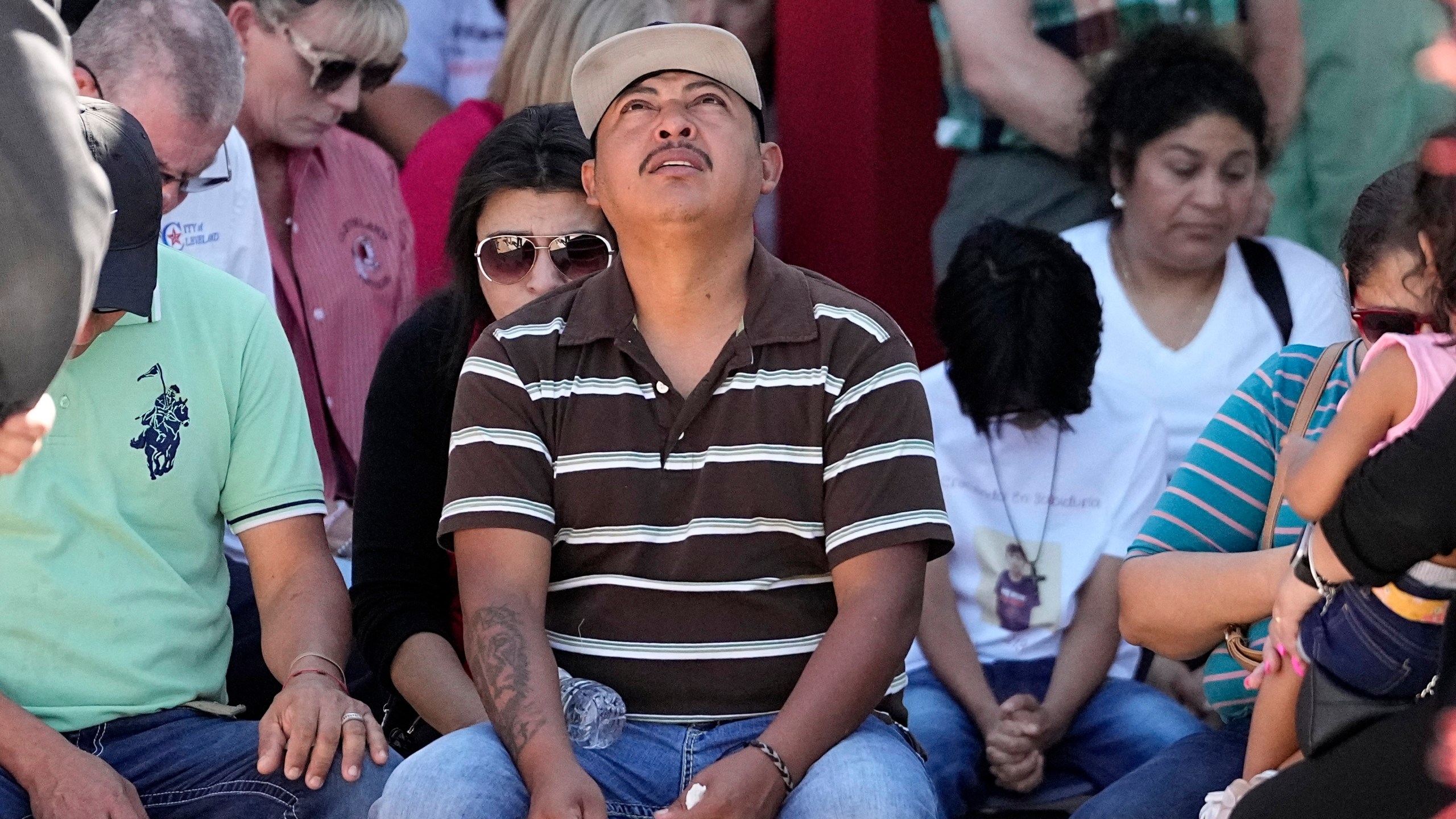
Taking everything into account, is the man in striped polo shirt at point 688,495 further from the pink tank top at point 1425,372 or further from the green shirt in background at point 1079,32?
the green shirt in background at point 1079,32

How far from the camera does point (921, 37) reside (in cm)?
458

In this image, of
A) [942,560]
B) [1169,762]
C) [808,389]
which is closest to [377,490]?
[808,389]

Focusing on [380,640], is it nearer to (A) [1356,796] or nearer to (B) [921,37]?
(A) [1356,796]

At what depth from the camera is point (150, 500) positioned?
9.31ft

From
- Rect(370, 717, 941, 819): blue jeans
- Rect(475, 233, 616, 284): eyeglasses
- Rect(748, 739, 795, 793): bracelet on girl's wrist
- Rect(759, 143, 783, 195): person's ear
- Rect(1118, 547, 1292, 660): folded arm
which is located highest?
Rect(759, 143, 783, 195): person's ear

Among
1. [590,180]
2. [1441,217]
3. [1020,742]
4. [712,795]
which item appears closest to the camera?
[1441,217]

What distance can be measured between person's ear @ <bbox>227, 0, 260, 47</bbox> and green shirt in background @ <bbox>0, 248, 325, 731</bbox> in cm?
143

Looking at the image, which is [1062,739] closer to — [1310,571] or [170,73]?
[1310,571]

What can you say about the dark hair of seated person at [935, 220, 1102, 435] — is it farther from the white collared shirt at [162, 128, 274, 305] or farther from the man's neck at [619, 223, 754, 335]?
the white collared shirt at [162, 128, 274, 305]

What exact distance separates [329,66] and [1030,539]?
2.11 m

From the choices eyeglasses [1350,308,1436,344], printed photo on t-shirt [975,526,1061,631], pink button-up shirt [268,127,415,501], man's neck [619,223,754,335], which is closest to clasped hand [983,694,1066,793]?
printed photo on t-shirt [975,526,1061,631]

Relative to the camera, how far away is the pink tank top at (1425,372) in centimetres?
217

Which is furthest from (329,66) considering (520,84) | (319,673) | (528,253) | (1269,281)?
(1269,281)

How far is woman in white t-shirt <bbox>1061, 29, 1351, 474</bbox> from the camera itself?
389 cm
